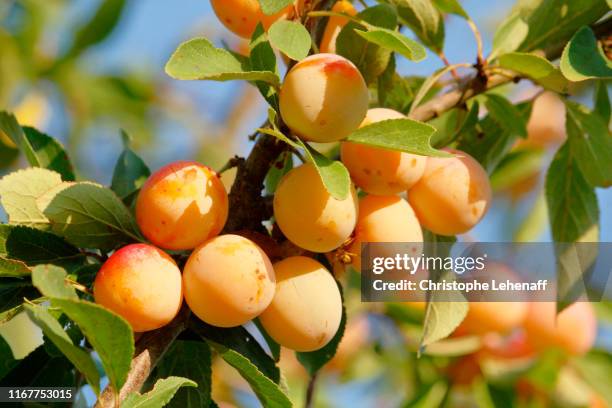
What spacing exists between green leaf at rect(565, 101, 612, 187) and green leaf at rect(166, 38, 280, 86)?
1.70 feet

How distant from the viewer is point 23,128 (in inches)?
43.4

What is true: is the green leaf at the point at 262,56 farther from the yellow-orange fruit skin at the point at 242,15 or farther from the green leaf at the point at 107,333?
the green leaf at the point at 107,333

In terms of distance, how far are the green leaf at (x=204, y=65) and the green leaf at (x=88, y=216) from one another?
192 millimetres

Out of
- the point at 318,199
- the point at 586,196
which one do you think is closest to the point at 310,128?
the point at 318,199

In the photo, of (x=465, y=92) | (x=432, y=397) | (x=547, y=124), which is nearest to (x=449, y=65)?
(x=465, y=92)

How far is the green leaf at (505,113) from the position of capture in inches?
45.5

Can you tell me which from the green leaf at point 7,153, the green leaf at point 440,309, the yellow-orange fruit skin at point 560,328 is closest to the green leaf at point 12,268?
the green leaf at point 440,309

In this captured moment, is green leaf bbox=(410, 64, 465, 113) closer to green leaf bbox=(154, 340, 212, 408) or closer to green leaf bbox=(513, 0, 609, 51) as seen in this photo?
green leaf bbox=(513, 0, 609, 51)

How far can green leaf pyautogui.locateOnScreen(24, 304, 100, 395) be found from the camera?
706 mm

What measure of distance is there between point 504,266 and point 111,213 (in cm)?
80

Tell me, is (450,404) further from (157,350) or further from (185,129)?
(185,129)

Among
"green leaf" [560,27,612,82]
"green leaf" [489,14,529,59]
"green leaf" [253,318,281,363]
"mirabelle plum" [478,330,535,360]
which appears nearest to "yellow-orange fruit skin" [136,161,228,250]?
"green leaf" [253,318,281,363]

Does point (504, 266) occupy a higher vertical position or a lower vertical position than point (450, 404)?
higher

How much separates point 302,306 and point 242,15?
36 cm
